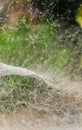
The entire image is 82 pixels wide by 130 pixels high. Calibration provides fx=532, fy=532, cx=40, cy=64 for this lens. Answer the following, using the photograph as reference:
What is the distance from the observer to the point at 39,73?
4.21 meters

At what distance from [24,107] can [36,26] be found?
0.79m

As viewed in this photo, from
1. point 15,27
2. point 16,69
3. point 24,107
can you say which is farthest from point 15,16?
point 24,107

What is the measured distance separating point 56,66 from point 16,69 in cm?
37

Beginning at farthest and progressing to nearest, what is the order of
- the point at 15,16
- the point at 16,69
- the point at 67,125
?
the point at 15,16 → the point at 16,69 → the point at 67,125

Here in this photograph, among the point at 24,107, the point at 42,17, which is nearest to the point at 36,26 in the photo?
the point at 42,17

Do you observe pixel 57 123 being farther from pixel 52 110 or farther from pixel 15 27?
pixel 15 27

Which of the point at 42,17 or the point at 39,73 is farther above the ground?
the point at 42,17

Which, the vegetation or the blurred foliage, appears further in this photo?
the blurred foliage

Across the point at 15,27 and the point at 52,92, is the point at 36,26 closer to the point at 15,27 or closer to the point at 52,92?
the point at 15,27

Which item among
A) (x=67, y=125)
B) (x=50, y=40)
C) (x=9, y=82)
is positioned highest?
(x=50, y=40)

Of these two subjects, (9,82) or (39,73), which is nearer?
(9,82)

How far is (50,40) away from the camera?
14.4ft

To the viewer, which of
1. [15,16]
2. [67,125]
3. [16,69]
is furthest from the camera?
[15,16]

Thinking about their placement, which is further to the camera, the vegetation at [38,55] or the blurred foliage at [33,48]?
the blurred foliage at [33,48]
